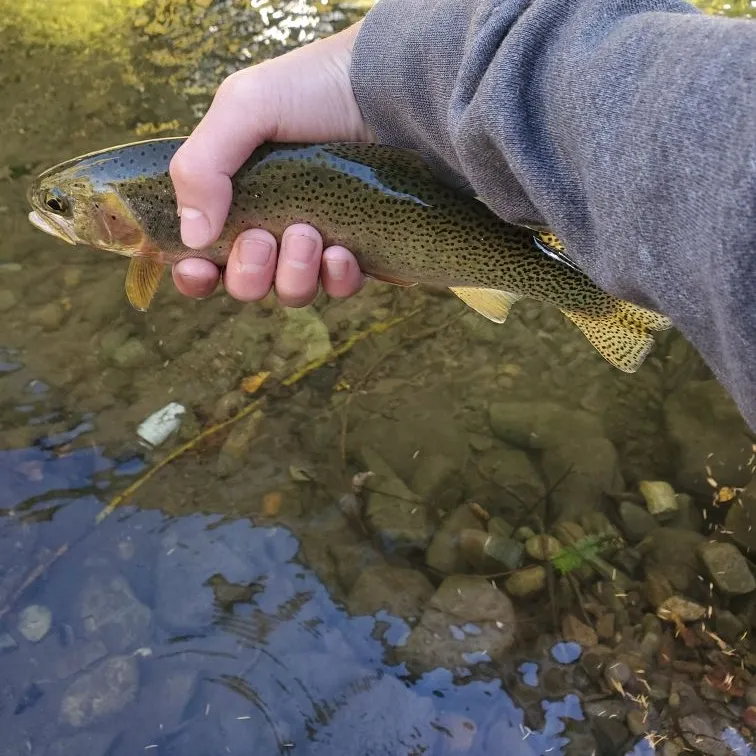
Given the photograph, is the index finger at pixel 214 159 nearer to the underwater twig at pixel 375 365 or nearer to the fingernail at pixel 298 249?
the fingernail at pixel 298 249

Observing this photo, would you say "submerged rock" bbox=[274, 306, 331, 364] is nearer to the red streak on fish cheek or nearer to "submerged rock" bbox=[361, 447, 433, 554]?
"submerged rock" bbox=[361, 447, 433, 554]

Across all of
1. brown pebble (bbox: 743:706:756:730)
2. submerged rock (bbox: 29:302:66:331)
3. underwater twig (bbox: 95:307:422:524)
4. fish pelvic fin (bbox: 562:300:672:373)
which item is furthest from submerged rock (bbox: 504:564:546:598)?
submerged rock (bbox: 29:302:66:331)

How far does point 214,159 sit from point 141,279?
2.21 ft

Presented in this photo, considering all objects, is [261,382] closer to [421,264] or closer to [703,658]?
[421,264]

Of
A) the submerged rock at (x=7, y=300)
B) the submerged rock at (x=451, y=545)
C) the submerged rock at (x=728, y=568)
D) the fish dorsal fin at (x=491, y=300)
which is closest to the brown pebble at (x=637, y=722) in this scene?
the submerged rock at (x=728, y=568)

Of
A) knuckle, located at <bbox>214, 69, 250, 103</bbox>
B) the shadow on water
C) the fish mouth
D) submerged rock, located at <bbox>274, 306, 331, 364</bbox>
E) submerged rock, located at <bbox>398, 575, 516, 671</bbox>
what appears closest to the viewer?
knuckle, located at <bbox>214, 69, 250, 103</bbox>

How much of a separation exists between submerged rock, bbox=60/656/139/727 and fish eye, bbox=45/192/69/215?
6.19ft

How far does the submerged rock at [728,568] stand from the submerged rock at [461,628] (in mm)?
940

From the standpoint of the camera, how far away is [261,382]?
158 inches

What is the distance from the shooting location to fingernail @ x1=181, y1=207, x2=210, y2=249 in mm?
2346

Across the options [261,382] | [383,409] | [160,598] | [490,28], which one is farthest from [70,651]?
[490,28]

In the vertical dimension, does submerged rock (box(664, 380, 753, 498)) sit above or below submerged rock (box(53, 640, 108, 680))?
below

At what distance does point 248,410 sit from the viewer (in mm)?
3873

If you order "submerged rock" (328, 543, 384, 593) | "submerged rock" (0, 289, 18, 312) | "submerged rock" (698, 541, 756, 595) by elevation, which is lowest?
"submerged rock" (698, 541, 756, 595)
